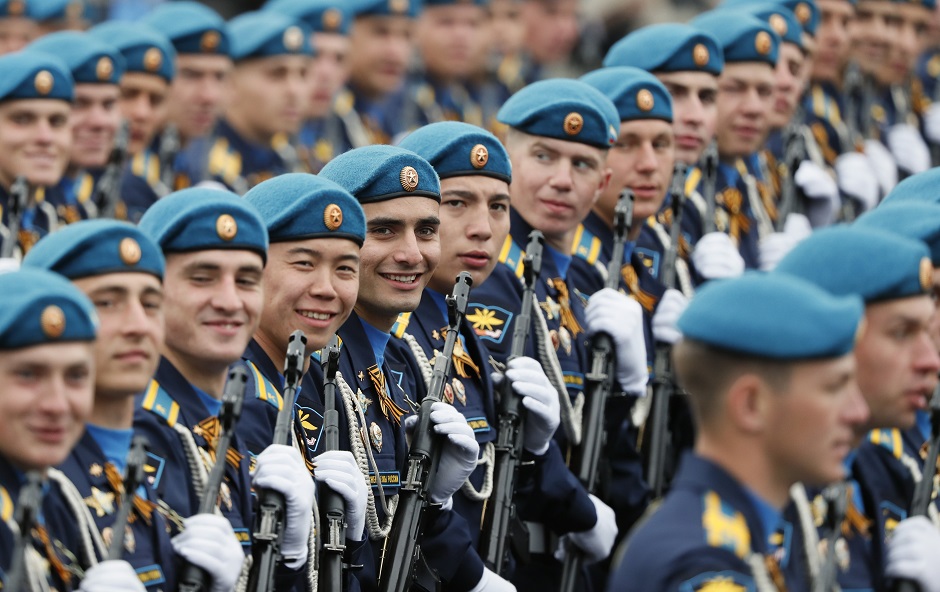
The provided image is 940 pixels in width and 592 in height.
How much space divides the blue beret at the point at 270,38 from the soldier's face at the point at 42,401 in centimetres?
903

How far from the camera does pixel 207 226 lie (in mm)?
6977

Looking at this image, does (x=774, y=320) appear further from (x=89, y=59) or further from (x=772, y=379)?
(x=89, y=59)

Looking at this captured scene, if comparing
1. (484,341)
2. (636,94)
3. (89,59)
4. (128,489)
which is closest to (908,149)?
(636,94)

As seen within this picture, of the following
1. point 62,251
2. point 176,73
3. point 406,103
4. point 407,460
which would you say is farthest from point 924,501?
point 406,103

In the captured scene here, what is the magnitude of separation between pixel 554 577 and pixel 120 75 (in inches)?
189

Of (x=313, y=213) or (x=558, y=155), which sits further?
(x=558, y=155)

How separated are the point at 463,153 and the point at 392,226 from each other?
78cm

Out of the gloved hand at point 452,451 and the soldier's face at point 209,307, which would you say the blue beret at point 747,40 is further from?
the soldier's face at point 209,307

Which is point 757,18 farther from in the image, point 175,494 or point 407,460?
point 175,494

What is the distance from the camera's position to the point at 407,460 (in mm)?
7617

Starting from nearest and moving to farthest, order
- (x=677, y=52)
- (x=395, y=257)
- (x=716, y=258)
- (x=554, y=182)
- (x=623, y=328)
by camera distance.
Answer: (x=395, y=257) → (x=623, y=328) → (x=554, y=182) → (x=716, y=258) → (x=677, y=52)

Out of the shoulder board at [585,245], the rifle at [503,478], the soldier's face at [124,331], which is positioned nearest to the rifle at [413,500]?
the rifle at [503,478]

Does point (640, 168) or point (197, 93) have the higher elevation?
point (197, 93)

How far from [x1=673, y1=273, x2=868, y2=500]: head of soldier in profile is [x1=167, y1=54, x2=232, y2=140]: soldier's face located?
29.1 feet
